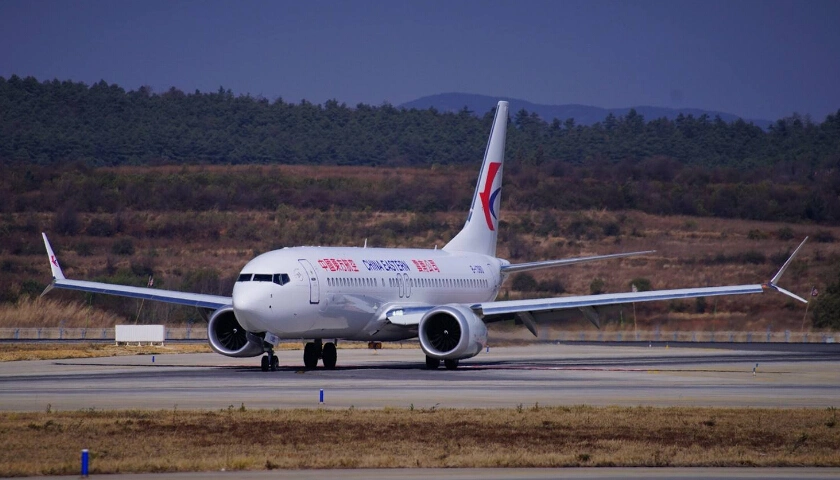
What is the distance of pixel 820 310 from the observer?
70.0 meters

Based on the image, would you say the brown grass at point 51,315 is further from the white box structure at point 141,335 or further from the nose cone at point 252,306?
the nose cone at point 252,306

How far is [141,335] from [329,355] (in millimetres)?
20077

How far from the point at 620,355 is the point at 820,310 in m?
23.4

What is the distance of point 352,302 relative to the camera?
39.8 m

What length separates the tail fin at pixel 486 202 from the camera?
164 ft

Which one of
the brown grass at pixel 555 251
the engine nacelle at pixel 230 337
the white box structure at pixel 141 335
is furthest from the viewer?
the brown grass at pixel 555 251

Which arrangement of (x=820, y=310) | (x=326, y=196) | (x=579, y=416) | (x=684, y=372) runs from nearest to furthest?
(x=579, y=416)
(x=684, y=372)
(x=820, y=310)
(x=326, y=196)

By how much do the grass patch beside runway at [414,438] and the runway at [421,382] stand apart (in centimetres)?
228

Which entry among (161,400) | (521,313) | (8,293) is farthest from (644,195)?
(161,400)

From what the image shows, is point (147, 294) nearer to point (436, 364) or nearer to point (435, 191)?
point (436, 364)

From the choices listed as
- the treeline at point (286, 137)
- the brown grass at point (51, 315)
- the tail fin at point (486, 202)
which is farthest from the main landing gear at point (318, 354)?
the treeline at point (286, 137)

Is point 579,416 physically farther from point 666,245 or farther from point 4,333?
point 666,245

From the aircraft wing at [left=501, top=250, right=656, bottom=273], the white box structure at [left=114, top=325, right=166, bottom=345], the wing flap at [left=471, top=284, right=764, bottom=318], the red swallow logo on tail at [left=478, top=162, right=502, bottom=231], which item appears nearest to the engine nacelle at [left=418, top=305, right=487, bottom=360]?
the wing flap at [left=471, top=284, right=764, bottom=318]

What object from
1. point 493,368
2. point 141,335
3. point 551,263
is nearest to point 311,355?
point 493,368
